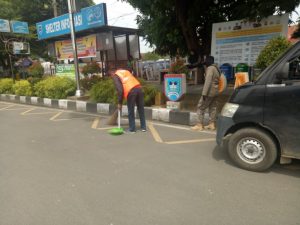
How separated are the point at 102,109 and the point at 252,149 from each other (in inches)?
229

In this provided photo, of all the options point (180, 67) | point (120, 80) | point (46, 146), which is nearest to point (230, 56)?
point (180, 67)

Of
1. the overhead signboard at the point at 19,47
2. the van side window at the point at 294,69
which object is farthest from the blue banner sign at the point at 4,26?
the van side window at the point at 294,69

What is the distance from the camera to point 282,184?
328cm

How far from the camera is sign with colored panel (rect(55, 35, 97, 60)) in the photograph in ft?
51.2

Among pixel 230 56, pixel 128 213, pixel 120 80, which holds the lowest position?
pixel 128 213

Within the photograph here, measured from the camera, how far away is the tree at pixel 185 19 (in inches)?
364

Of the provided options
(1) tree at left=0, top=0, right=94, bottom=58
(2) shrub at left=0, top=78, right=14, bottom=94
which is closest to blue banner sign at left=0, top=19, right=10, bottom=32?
(1) tree at left=0, top=0, right=94, bottom=58

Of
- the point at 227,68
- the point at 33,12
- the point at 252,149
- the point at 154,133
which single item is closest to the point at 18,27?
the point at 33,12

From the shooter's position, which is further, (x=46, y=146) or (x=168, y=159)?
(x=46, y=146)

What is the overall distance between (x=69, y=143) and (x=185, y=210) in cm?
329

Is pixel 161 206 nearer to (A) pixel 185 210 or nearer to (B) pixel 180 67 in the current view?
(A) pixel 185 210

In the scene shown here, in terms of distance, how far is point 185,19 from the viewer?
9.90m

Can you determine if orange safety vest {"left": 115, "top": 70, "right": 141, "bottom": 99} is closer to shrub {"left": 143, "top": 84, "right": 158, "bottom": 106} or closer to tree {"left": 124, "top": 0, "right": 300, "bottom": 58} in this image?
shrub {"left": 143, "top": 84, "right": 158, "bottom": 106}

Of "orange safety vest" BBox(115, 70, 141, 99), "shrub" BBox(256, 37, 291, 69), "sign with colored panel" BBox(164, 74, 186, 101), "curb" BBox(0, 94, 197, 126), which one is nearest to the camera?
"orange safety vest" BBox(115, 70, 141, 99)
